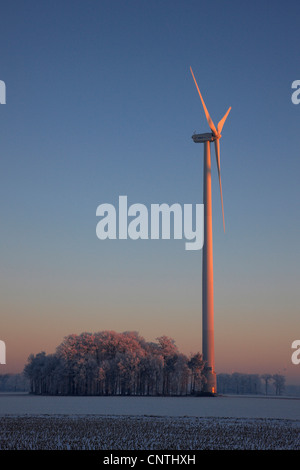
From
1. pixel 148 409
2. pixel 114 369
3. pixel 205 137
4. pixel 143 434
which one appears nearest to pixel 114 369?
pixel 114 369

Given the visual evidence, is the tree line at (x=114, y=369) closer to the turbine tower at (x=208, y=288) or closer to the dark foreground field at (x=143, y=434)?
the turbine tower at (x=208, y=288)

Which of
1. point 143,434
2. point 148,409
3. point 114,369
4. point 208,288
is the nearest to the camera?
point 143,434

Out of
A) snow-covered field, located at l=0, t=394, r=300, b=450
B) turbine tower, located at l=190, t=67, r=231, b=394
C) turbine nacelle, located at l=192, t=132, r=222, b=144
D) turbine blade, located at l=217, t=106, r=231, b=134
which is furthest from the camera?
turbine nacelle, located at l=192, t=132, r=222, b=144

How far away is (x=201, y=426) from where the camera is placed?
56.2 m

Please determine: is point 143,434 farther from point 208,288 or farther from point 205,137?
point 205,137

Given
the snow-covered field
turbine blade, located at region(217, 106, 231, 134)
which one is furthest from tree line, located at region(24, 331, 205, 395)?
the snow-covered field

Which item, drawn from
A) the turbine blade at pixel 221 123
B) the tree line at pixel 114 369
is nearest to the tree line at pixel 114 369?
the tree line at pixel 114 369

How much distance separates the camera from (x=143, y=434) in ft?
155

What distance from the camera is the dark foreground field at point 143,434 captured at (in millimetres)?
40406

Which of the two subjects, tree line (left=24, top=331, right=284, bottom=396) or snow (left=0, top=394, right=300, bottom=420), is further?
tree line (left=24, top=331, right=284, bottom=396)

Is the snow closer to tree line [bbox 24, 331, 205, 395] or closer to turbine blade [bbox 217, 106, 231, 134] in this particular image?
tree line [bbox 24, 331, 205, 395]

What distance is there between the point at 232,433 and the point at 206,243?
109999 mm

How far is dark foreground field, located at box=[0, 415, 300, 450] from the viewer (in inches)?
1591
